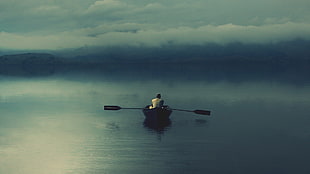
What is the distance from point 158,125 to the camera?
32.9m

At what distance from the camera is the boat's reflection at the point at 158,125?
102 feet

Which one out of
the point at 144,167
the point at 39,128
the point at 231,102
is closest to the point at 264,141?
the point at 144,167

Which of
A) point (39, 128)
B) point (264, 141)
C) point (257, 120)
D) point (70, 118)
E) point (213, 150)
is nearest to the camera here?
point (213, 150)

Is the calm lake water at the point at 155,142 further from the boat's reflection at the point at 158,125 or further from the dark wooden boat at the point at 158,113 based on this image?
the dark wooden boat at the point at 158,113

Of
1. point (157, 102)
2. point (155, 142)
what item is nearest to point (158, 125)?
point (157, 102)

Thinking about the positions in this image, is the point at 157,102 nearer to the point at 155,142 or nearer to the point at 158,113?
the point at 158,113

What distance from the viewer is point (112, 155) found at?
22516mm

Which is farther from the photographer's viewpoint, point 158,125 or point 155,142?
point 158,125

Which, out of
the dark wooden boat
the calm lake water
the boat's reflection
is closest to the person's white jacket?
the dark wooden boat

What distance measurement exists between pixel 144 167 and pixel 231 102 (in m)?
33.0

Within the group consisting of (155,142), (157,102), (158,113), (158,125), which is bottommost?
(155,142)

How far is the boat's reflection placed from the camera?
3110 cm

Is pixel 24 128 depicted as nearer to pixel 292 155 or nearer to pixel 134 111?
pixel 134 111

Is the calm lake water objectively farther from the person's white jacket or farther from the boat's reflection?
the person's white jacket
